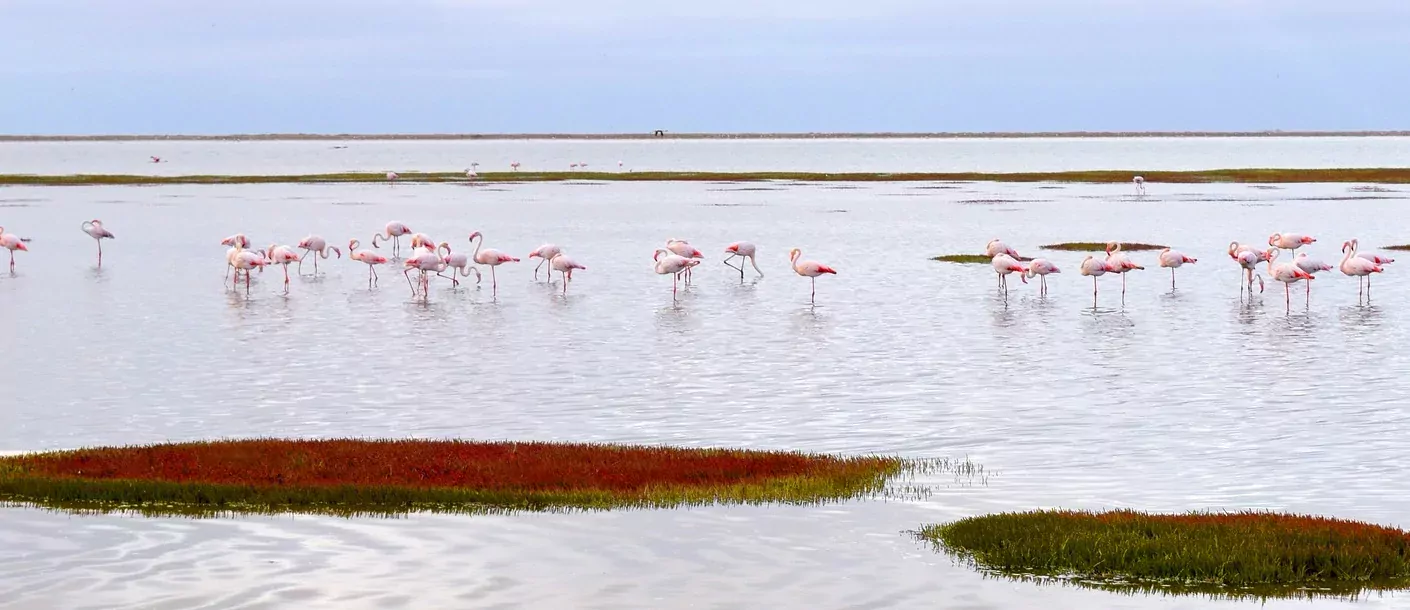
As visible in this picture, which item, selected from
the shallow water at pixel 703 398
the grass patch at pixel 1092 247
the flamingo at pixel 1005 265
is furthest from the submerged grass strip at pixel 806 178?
the flamingo at pixel 1005 265

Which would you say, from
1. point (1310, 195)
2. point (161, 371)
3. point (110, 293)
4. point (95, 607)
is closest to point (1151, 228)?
point (1310, 195)

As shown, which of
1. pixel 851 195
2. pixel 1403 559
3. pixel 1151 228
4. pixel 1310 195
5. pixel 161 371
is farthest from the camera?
pixel 851 195

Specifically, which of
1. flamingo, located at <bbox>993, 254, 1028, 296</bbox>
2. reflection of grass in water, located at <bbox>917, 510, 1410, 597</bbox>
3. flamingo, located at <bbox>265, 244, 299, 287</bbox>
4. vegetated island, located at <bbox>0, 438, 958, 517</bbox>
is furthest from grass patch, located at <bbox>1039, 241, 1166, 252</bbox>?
reflection of grass in water, located at <bbox>917, 510, 1410, 597</bbox>

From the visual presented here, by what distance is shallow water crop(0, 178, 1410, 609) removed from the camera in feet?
46.8

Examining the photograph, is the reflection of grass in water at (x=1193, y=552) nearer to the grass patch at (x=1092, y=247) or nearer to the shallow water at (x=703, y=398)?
the shallow water at (x=703, y=398)

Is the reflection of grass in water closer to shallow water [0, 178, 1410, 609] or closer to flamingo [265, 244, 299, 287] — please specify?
shallow water [0, 178, 1410, 609]

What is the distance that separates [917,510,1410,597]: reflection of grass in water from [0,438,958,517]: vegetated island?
2.79 metres

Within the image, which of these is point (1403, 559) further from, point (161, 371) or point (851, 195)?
point (851, 195)

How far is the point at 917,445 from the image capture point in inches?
Answer: 825

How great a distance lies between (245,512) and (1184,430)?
37.0 ft

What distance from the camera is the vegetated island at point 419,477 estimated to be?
1717 cm

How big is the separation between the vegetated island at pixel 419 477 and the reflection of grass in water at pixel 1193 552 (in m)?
2.79

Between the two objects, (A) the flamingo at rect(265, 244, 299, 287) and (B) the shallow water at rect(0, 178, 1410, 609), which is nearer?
(B) the shallow water at rect(0, 178, 1410, 609)

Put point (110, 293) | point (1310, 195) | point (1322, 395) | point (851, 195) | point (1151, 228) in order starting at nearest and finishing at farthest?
point (1322, 395) → point (110, 293) → point (1151, 228) → point (1310, 195) → point (851, 195)
